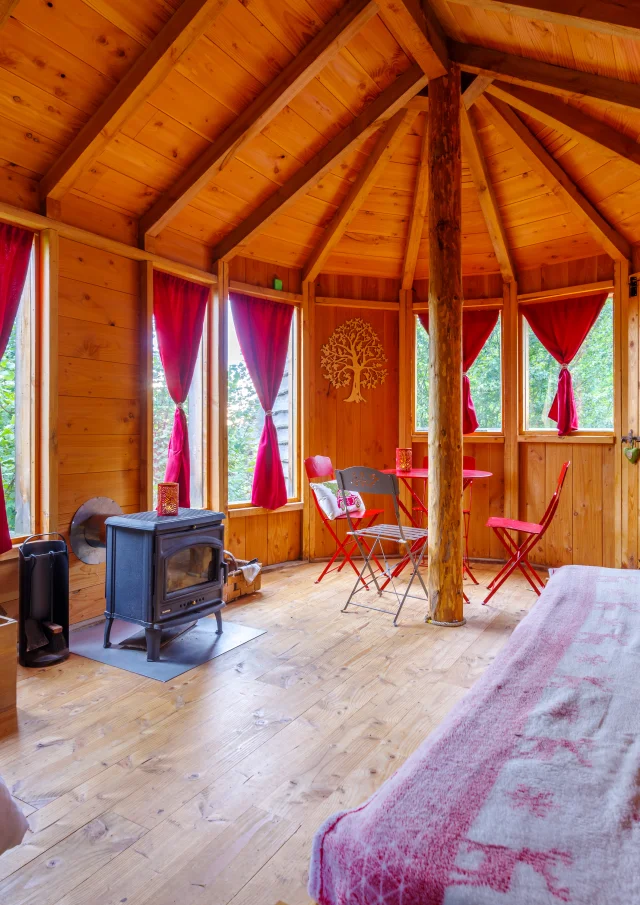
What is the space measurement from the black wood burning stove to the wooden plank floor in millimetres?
279

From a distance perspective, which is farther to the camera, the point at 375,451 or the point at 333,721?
the point at 375,451

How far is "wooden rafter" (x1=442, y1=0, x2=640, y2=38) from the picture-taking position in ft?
7.70

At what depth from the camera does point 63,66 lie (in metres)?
2.81

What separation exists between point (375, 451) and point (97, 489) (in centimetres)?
263

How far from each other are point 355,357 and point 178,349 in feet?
5.86

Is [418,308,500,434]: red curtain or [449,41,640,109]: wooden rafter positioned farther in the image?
[418,308,500,434]: red curtain

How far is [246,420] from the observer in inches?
188

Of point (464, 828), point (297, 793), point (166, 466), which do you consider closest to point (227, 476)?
point (166, 466)

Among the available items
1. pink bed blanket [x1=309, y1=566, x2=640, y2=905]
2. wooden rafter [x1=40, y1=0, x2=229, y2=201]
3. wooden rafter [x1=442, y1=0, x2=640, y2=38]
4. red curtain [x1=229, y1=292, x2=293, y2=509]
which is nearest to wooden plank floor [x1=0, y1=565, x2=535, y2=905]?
pink bed blanket [x1=309, y1=566, x2=640, y2=905]

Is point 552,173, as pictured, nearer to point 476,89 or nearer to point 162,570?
point 476,89

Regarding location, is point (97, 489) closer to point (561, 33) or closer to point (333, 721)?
point (333, 721)

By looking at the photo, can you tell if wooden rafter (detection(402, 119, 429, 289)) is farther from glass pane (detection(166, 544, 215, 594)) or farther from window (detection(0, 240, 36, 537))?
glass pane (detection(166, 544, 215, 594))

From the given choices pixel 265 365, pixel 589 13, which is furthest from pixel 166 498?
pixel 589 13

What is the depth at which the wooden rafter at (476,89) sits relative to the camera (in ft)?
11.3
